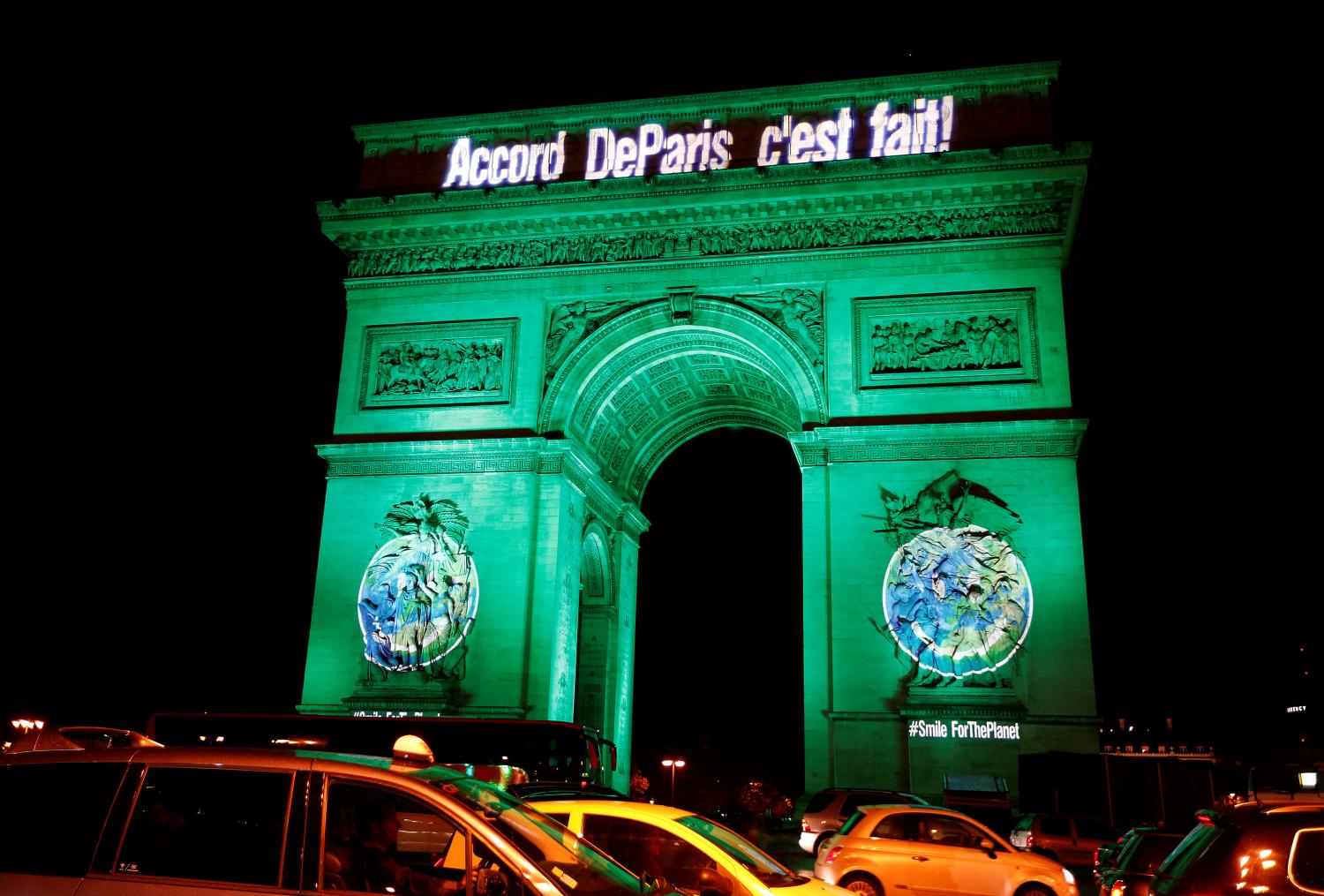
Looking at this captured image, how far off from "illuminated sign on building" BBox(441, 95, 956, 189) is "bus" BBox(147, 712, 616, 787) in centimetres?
1502

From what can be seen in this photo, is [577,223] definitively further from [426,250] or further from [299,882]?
[299,882]

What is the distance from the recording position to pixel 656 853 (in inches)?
319

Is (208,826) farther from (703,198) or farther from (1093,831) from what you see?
(703,198)

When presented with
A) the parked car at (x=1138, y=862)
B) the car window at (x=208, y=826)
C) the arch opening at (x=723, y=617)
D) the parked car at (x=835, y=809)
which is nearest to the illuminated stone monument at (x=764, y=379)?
the parked car at (x=835, y=809)

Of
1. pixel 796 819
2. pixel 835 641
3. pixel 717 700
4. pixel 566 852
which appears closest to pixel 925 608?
pixel 835 641

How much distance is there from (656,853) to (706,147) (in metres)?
23.2

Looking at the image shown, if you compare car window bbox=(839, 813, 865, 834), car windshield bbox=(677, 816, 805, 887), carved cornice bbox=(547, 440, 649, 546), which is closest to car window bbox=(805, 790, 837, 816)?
car window bbox=(839, 813, 865, 834)

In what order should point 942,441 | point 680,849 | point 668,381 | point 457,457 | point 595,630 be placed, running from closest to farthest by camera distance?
point 680,849
point 942,441
point 457,457
point 668,381
point 595,630

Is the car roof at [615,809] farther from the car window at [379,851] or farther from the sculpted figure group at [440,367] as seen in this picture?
the sculpted figure group at [440,367]

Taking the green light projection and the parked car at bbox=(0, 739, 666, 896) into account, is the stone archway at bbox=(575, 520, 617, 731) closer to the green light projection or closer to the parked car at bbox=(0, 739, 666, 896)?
the green light projection

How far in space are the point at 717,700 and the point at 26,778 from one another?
160 feet

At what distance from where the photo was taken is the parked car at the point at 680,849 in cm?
770

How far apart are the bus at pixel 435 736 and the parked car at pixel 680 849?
1112 cm

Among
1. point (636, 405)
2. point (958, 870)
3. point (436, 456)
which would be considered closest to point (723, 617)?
point (636, 405)
